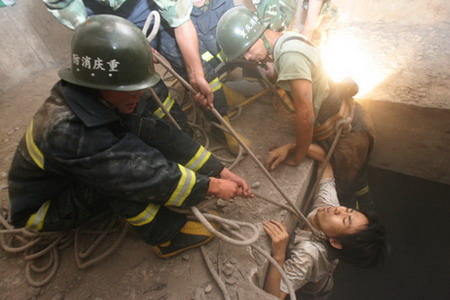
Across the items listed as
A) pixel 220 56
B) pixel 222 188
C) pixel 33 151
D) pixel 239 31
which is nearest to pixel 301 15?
pixel 220 56

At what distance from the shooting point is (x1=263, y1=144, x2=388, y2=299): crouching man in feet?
Answer: 6.19

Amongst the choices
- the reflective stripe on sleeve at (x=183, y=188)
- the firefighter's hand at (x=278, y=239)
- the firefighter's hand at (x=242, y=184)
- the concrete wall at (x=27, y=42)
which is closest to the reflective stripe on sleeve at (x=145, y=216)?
the reflective stripe on sleeve at (x=183, y=188)

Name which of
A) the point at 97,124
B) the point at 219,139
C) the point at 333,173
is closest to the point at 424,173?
the point at 333,173

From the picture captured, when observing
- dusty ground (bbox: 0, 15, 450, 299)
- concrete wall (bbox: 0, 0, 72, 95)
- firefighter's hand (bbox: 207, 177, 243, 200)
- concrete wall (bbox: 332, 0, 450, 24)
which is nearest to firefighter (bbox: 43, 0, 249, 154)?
firefighter's hand (bbox: 207, 177, 243, 200)

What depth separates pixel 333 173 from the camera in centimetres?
265

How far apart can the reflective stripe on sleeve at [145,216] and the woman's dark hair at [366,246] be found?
1463 millimetres

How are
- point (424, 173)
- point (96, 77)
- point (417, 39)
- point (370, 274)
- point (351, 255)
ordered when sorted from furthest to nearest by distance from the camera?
point (417, 39), point (370, 274), point (424, 173), point (351, 255), point (96, 77)

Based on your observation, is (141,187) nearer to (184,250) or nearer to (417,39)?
(184,250)

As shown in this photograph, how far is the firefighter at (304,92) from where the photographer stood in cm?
196

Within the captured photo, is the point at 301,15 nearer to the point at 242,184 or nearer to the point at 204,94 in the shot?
the point at 204,94

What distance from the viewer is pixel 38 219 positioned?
1563 mm

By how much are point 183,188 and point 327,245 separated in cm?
141

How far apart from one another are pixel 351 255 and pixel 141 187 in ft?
5.76

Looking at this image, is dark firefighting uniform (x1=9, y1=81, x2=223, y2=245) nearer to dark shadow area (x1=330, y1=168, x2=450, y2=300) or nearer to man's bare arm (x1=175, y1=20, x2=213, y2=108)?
man's bare arm (x1=175, y1=20, x2=213, y2=108)
